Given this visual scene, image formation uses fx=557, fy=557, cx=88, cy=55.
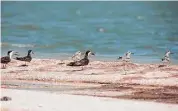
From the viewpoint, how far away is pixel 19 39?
29.0m

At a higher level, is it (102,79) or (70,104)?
(102,79)

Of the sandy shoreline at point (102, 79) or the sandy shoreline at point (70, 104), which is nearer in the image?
the sandy shoreline at point (70, 104)

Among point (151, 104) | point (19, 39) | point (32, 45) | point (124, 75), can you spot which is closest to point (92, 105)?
point (151, 104)

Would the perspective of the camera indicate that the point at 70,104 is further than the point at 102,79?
No

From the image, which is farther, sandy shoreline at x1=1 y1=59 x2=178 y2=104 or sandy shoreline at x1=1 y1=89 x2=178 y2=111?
sandy shoreline at x1=1 y1=59 x2=178 y2=104

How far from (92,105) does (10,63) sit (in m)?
7.09

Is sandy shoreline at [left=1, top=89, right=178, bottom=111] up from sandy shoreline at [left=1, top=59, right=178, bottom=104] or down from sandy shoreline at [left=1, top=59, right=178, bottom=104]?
down

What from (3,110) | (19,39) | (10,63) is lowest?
(3,110)

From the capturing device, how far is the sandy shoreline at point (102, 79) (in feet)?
43.9

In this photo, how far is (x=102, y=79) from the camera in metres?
15.2

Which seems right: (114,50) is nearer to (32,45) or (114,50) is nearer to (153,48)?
(153,48)

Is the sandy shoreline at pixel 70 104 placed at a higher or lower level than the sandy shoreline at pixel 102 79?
lower

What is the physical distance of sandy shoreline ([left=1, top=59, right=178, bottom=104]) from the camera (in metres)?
13.4

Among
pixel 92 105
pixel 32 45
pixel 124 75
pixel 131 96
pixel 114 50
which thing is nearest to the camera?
pixel 92 105
